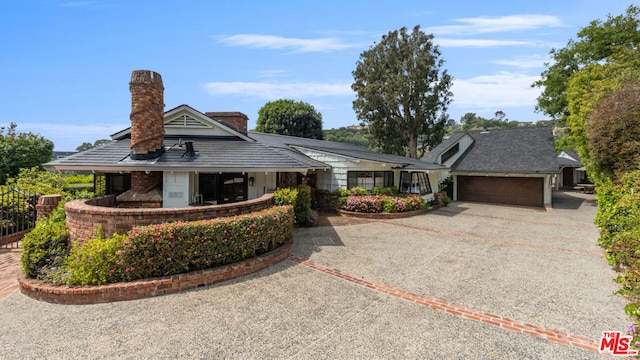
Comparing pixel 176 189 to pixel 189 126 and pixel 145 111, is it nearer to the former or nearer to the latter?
pixel 145 111

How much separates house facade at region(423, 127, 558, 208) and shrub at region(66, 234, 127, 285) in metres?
20.2

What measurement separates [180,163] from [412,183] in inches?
488

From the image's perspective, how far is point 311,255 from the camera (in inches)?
295

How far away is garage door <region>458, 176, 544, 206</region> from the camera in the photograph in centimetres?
1811

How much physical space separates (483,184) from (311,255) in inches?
683

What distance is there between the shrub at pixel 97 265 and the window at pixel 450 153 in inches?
818

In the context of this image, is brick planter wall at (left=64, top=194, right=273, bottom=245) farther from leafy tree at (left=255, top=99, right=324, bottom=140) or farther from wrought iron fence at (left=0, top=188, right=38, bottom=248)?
leafy tree at (left=255, top=99, right=324, bottom=140)

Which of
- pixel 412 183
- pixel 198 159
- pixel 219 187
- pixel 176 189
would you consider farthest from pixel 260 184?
pixel 412 183

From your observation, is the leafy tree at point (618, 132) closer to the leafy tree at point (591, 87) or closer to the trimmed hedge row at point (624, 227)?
the trimmed hedge row at point (624, 227)

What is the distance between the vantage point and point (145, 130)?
9.55 metres

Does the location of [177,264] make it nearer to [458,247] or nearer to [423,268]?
[423,268]

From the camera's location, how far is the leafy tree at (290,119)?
36094 mm

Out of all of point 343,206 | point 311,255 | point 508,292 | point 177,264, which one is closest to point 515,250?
point 508,292

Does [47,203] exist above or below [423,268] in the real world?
above
